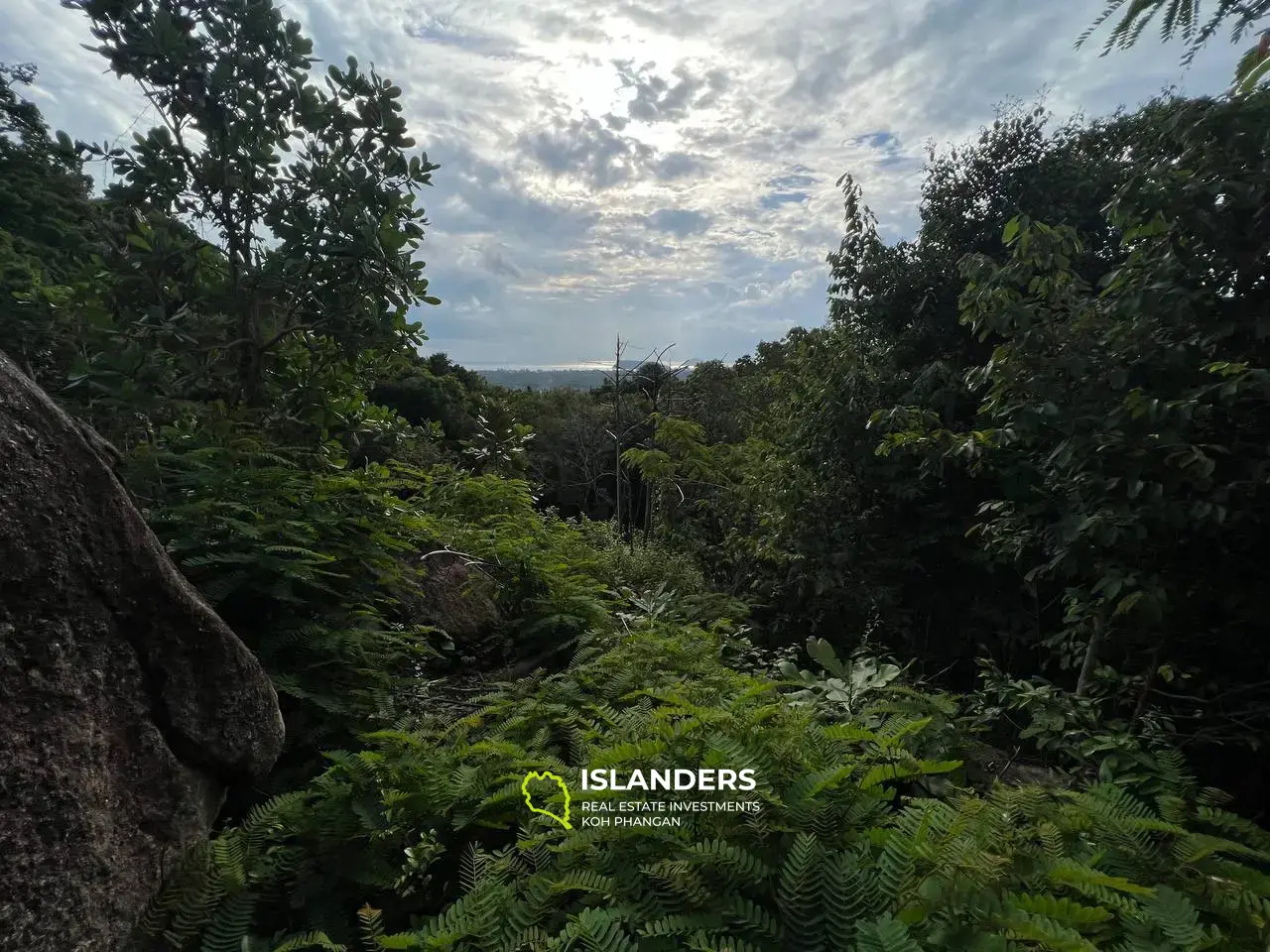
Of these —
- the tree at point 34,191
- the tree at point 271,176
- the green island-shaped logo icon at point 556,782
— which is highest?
the tree at point 34,191

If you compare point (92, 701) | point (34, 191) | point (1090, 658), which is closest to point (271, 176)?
point (92, 701)

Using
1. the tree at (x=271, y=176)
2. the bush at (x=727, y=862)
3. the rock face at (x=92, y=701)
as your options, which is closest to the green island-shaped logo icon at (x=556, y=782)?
the bush at (x=727, y=862)

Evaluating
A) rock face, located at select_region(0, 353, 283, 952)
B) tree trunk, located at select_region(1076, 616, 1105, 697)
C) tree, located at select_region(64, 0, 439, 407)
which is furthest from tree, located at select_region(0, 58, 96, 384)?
tree trunk, located at select_region(1076, 616, 1105, 697)

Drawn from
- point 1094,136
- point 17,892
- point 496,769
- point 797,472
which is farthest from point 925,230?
point 17,892

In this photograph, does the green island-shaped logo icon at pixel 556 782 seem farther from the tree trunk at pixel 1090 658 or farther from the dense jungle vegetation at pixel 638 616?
the tree trunk at pixel 1090 658

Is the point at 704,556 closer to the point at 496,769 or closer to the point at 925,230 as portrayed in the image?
the point at 925,230

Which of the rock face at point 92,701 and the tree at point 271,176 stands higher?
the tree at point 271,176

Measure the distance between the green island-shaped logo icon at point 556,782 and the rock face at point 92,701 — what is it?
3.32ft

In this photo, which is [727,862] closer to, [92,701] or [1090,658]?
[92,701]

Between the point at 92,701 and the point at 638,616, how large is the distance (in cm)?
348

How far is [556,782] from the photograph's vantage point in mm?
2189

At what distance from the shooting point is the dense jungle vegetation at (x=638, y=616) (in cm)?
166

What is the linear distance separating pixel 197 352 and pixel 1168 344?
4963mm

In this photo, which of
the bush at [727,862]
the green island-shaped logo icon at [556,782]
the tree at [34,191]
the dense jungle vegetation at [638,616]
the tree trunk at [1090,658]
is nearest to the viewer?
the bush at [727,862]
